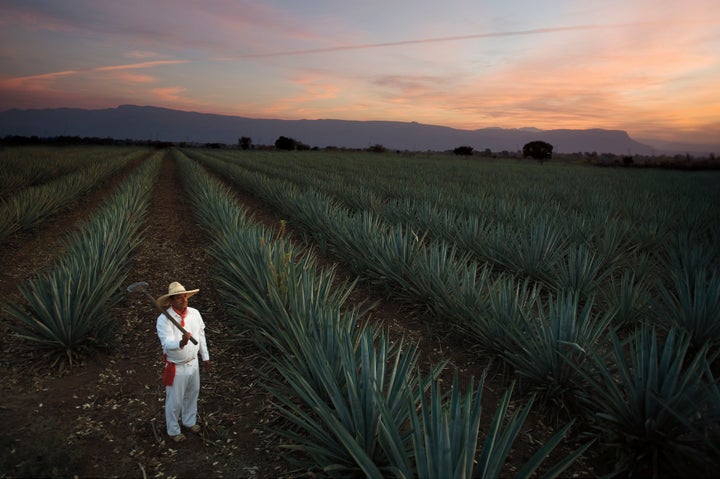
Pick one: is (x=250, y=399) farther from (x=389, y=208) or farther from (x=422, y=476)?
(x=389, y=208)

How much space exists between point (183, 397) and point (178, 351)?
384 millimetres

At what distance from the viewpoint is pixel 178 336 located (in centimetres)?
264

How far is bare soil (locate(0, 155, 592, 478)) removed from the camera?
8.61 ft

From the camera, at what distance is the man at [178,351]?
2.59 meters

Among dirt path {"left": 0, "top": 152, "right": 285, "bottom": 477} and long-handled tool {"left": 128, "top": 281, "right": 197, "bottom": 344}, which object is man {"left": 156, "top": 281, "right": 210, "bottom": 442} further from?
dirt path {"left": 0, "top": 152, "right": 285, "bottom": 477}

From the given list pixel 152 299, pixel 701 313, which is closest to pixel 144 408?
pixel 152 299

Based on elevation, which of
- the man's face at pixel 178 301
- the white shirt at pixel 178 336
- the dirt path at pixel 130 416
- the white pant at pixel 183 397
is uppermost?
the man's face at pixel 178 301

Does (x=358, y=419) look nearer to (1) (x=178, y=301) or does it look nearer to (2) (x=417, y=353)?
(1) (x=178, y=301)

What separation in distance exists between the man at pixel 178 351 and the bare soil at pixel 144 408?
0.27 m

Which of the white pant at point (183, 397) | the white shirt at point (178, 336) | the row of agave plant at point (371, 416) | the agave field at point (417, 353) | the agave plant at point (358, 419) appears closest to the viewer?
the row of agave plant at point (371, 416)

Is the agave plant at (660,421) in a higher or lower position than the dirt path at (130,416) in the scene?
higher

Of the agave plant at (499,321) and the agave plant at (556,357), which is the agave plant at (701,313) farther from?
the agave plant at (499,321)

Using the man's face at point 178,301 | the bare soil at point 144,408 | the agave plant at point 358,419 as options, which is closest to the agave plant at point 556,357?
the bare soil at point 144,408

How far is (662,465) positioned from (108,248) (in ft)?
19.8
